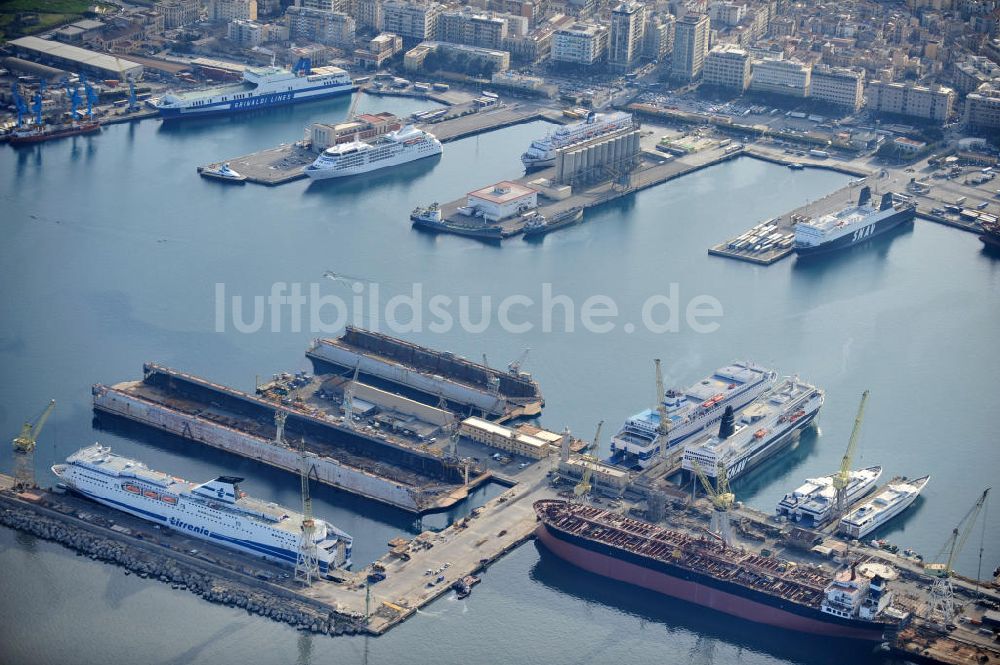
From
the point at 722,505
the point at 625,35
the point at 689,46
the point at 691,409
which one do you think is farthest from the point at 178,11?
the point at 722,505

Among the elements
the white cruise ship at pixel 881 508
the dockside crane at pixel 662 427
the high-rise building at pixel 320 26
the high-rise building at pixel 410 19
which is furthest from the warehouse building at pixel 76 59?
the white cruise ship at pixel 881 508

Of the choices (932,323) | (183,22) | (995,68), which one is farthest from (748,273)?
(183,22)

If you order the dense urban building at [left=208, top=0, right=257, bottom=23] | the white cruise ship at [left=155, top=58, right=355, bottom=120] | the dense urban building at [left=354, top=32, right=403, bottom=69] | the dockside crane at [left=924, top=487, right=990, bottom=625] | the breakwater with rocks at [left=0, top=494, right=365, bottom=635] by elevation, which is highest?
the dense urban building at [left=208, top=0, right=257, bottom=23]

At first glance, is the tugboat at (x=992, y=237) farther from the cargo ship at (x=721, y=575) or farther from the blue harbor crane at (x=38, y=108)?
the blue harbor crane at (x=38, y=108)

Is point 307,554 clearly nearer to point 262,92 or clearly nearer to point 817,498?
point 817,498

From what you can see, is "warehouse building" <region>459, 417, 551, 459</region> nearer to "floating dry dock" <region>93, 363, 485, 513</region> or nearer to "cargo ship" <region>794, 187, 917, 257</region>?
"floating dry dock" <region>93, 363, 485, 513</region>

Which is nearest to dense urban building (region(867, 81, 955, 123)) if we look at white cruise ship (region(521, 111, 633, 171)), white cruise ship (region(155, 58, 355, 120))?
white cruise ship (region(521, 111, 633, 171))

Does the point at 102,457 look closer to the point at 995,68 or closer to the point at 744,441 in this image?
the point at 744,441
